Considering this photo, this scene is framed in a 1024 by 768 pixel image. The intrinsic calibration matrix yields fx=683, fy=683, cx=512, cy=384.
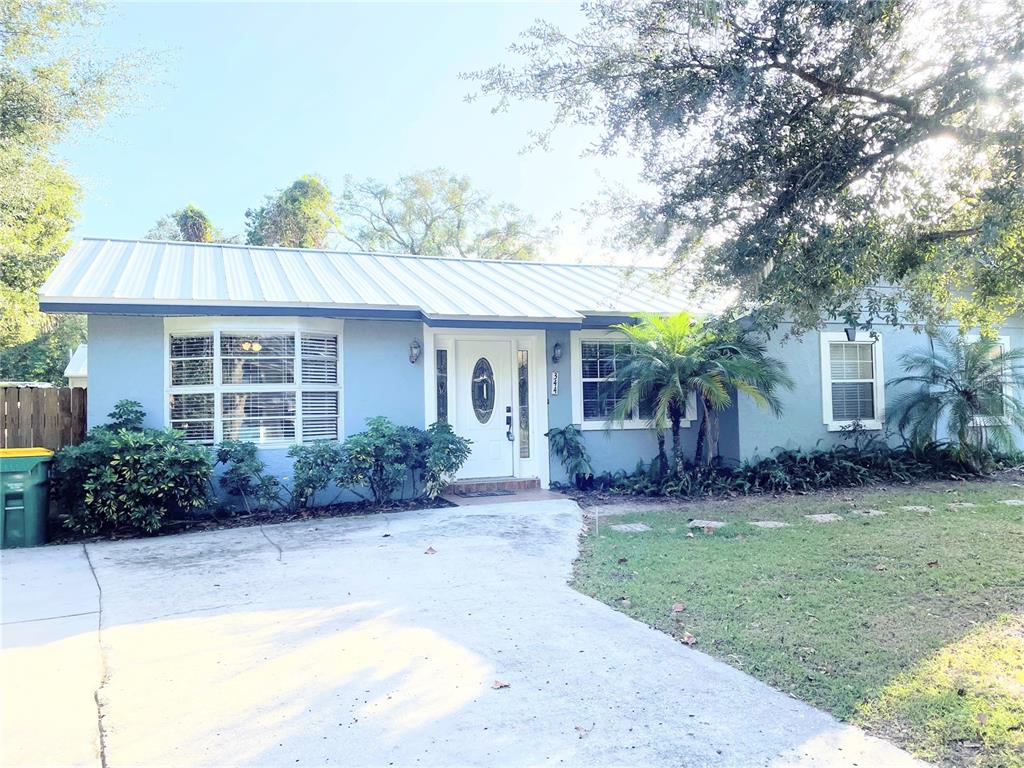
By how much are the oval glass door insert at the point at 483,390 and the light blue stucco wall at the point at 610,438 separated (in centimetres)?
87

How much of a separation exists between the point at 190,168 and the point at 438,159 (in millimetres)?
11239

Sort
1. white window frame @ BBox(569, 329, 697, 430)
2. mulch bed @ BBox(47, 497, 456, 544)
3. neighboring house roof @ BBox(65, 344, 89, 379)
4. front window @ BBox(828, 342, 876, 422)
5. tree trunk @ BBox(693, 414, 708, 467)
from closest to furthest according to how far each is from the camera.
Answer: mulch bed @ BBox(47, 497, 456, 544) → tree trunk @ BBox(693, 414, 708, 467) → white window frame @ BBox(569, 329, 697, 430) → front window @ BBox(828, 342, 876, 422) → neighboring house roof @ BBox(65, 344, 89, 379)

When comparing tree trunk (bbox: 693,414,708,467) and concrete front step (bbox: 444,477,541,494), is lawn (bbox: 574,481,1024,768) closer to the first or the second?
tree trunk (bbox: 693,414,708,467)

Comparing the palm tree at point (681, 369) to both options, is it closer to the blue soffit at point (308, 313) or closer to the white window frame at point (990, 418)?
the blue soffit at point (308, 313)

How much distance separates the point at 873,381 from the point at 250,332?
9883 millimetres

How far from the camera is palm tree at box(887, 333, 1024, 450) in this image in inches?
425

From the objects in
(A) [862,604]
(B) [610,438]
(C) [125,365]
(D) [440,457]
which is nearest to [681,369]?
(B) [610,438]

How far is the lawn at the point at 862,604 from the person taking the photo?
3.19 meters

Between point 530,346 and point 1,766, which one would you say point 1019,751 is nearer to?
point 1,766

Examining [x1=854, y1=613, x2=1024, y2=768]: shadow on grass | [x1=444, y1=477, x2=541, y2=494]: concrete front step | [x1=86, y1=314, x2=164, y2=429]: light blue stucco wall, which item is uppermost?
[x1=86, y1=314, x2=164, y2=429]: light blue stucco wall

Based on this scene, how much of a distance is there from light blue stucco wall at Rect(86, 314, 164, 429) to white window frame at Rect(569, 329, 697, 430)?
5623 millimetres

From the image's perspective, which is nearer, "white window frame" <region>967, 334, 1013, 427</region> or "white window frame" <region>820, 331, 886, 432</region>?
"white window frame" <region>967, 334, 1013, 427</region>

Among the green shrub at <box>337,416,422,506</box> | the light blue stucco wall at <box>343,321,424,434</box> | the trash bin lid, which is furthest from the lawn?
the trash bin lid

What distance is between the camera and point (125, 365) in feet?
27.1
